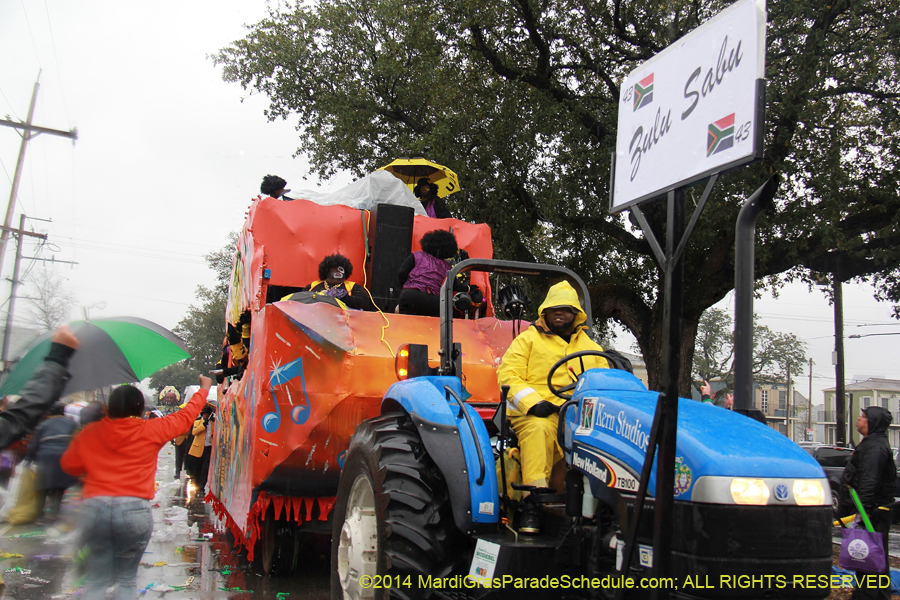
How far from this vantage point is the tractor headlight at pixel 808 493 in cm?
278

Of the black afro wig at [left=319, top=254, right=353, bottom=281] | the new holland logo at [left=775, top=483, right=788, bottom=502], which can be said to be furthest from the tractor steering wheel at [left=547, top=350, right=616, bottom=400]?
the black afro wig at [left=319, top=254, right=353, bottom=281]

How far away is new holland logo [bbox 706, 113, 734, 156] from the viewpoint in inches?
93.7

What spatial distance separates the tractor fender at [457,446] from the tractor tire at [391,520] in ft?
0.39

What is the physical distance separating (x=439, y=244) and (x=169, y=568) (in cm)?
369

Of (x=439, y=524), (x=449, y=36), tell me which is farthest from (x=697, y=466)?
(x=449, y=36)

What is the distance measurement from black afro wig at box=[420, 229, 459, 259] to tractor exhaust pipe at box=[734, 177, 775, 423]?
3.10 meters

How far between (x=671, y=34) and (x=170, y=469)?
14.6m

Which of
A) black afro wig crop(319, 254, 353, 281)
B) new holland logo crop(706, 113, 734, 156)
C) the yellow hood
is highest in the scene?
black afro wig crop(319, 254, 353, 281)

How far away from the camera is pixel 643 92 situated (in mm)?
2854

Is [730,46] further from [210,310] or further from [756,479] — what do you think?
[210,310]

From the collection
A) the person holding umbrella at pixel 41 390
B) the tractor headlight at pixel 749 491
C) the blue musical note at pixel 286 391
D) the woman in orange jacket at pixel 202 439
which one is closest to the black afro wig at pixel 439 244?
the blue musical note at pixel 286 391

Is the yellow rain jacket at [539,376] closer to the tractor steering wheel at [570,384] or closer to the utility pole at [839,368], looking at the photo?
the tractor steering wheel at [570,384]

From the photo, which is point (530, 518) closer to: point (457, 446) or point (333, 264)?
point (457, 446)

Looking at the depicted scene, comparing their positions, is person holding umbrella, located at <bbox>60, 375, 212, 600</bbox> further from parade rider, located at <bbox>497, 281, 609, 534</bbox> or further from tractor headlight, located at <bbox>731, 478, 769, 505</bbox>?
tractor headlight, located at <bbox>731, 478, 769, 505</bbox>
